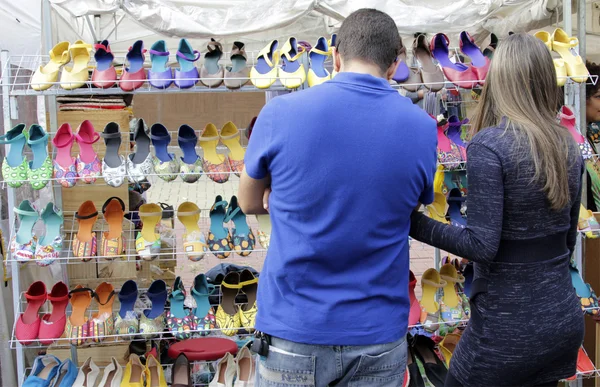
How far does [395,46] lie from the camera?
1737mm

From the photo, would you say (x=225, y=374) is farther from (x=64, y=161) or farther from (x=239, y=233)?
(x=64, y=161)

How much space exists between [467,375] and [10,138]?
2.46 m

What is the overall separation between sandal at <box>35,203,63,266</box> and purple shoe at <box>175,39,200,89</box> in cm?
93

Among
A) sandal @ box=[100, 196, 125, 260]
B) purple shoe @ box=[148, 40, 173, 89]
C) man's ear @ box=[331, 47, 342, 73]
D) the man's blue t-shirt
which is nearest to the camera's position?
the man's blue t-shirt

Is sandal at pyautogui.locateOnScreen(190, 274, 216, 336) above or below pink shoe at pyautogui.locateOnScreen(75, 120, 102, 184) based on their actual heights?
below

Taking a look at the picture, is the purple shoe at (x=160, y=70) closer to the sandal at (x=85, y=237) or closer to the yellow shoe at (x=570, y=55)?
the sandal at (x=85, y=237)

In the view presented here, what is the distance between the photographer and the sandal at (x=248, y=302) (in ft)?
10.7

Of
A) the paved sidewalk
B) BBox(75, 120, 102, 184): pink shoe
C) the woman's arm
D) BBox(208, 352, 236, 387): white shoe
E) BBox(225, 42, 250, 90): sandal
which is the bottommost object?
BBox(208, 352, 236, 387): white shoe

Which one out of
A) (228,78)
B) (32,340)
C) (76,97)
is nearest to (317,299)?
(228,78)

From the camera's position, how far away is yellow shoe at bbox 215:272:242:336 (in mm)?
3260

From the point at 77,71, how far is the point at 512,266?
2.22 m

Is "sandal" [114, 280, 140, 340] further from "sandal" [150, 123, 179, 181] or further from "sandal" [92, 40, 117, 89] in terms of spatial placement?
"sandal" [92, 40, 117, 89]

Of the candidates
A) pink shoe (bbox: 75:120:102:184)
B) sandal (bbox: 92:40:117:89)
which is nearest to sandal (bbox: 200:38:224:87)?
sandal (bbox: 92:40:117:89)

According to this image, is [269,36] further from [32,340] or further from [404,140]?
[404,140]
